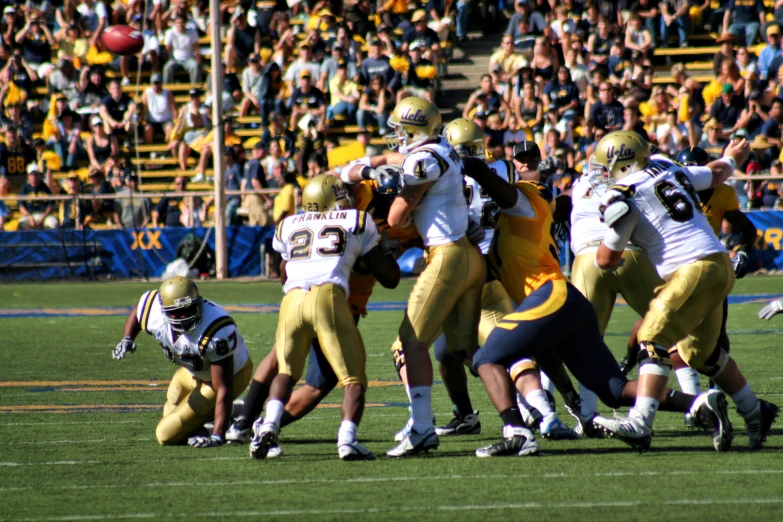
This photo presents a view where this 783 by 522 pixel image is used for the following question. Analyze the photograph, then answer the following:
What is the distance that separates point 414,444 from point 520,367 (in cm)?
68

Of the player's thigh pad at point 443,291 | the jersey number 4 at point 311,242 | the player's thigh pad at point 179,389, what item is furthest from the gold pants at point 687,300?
the player's thigh pad at point 179,389

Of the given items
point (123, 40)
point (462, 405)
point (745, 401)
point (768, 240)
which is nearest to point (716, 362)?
point (745, 401)

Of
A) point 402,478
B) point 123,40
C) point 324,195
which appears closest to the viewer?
point 402,478

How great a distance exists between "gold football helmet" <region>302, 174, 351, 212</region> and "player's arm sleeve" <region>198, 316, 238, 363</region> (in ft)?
2.98

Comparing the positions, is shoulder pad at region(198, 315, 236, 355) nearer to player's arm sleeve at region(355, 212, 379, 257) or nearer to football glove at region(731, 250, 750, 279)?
player's arm sleeve at region(355, 212, 379, 257)

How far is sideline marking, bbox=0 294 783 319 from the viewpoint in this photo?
13.6 metres

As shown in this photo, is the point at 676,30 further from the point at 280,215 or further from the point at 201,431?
the point at 201,431

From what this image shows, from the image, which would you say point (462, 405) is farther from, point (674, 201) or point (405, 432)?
point (674, 201)

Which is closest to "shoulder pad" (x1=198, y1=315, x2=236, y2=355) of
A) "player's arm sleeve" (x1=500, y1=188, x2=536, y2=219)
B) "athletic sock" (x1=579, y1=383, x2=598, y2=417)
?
"player's arm sleeve" (x1=500, y1=188, x2=536, y2=219)

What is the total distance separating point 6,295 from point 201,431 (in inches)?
442

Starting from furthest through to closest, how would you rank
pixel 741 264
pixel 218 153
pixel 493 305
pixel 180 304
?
pixel 218 153 → pixel 741 264 → pixel 493 305 → pixel 180 304

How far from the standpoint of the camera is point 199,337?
6.19m

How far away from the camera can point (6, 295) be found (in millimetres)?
16625

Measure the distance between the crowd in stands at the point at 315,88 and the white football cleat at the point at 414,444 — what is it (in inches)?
386
